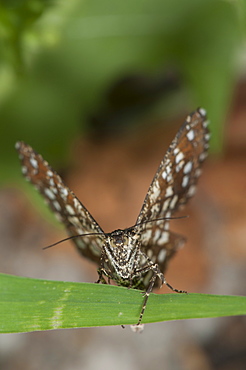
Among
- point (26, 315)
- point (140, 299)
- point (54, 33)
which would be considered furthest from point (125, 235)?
point (54, 33)

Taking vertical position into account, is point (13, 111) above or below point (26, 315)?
above

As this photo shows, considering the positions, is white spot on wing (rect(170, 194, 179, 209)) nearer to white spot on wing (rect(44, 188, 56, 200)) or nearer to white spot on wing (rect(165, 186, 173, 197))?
white spot on wing (rect(165, 186, 173, 197))

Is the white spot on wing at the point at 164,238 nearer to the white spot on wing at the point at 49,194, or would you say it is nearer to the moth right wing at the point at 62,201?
the moth right wing at the point at 62,201

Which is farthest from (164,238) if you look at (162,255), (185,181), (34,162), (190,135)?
(34,162)

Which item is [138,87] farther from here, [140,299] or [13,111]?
[140,299]

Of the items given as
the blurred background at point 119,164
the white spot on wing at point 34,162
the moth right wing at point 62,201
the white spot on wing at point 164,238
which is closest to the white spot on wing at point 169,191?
the white spot on wing at point 164,238

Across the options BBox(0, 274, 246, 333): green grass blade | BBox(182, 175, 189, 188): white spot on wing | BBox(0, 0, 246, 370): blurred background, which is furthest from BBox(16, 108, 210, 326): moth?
BBox(0, 0, 246, 370): blurred background

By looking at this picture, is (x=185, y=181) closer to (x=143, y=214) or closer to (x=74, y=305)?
(x=143, y=214)
